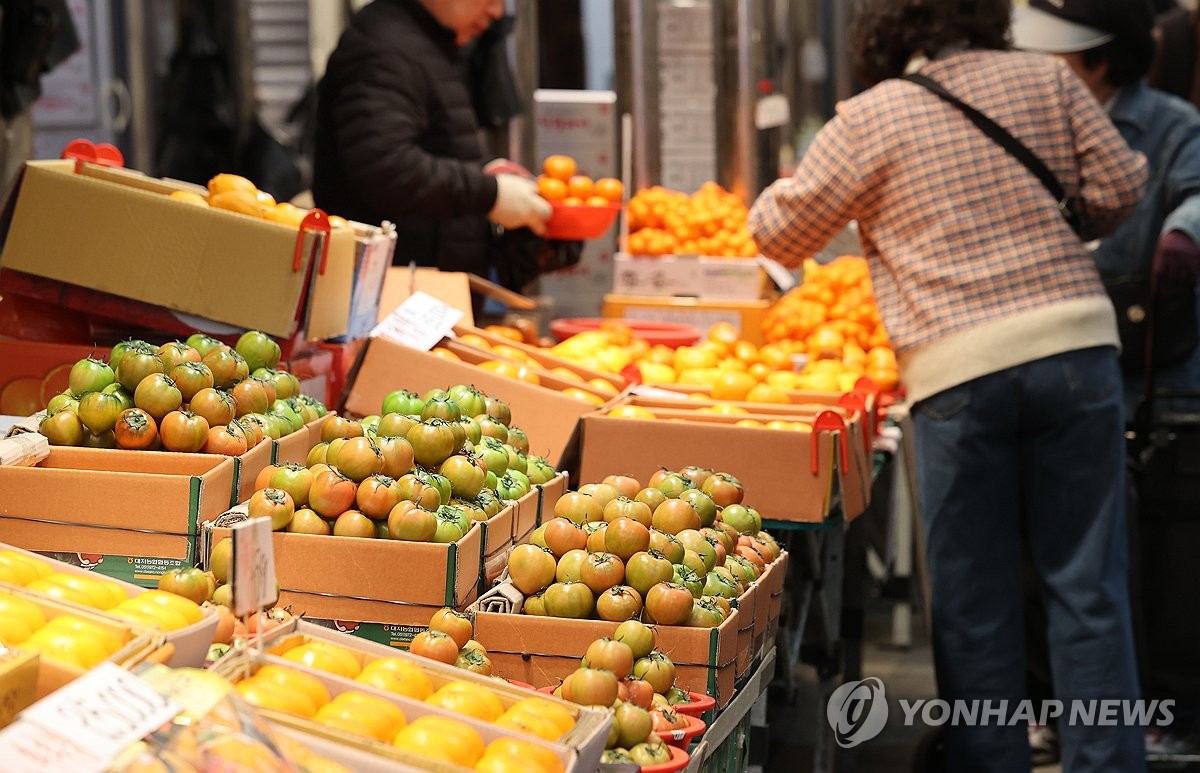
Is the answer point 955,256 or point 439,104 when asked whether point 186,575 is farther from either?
point 439,104

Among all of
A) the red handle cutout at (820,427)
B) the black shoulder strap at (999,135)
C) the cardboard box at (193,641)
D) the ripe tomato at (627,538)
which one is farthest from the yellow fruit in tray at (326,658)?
the black shoulder strap at (999,135)

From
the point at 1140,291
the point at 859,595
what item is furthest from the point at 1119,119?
the point at 859,595

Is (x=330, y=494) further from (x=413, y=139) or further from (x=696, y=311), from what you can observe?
(x=696, y=311)

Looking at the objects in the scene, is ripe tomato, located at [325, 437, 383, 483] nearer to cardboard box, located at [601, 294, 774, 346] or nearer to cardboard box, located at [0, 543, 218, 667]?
cardboard box, located at [0, 543, 218, 667]

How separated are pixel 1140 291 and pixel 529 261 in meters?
1.99

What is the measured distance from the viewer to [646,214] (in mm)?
5953

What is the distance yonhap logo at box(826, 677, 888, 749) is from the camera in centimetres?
349

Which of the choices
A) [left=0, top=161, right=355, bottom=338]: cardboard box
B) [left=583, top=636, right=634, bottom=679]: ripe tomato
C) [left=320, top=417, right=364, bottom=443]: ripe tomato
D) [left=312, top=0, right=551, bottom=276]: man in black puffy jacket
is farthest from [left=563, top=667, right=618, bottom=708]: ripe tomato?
[left=312, top=0, right=551, bottom=276]: man in black puffy jacket

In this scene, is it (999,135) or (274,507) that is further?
(999,135)

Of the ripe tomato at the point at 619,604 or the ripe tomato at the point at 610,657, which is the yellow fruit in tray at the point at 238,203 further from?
the ripe tomato at the point at 610,657

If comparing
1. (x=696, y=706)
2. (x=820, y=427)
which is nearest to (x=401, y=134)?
(x=820, y=427)

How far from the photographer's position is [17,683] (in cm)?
142

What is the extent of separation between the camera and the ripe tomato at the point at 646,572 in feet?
7.11

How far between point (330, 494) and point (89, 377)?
1.67ft
